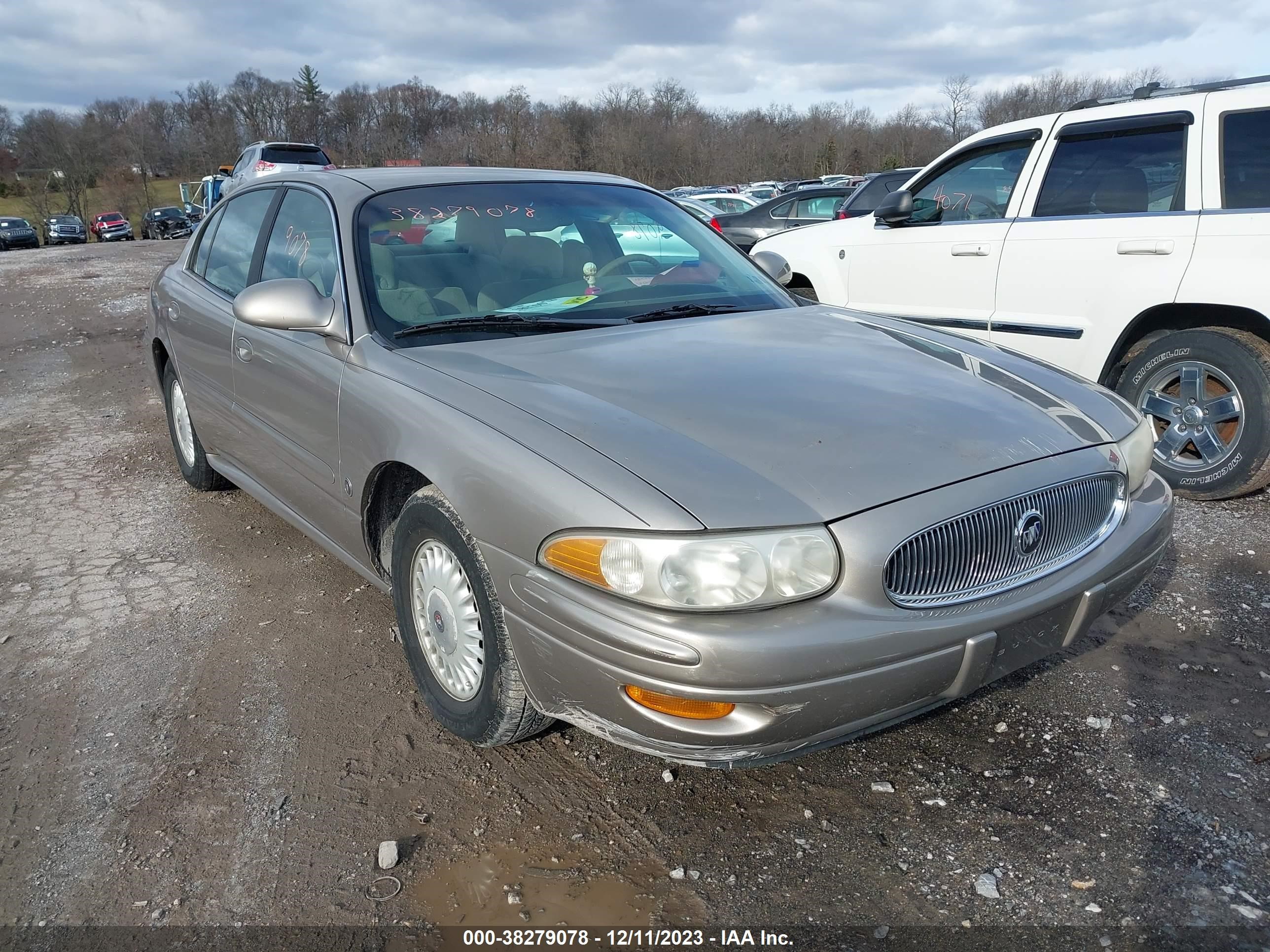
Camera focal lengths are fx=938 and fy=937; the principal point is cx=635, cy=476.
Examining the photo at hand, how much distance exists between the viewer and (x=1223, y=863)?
2.17m

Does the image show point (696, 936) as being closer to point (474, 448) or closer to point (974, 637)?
point (974, 637)

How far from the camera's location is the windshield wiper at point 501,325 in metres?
2.95

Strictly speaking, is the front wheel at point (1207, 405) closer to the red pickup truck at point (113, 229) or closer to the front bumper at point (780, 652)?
the front bumper at point (780, 652)

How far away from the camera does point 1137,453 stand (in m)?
2.71

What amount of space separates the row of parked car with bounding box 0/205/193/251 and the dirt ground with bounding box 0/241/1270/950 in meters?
35.9

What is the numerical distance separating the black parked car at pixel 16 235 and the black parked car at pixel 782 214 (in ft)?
107

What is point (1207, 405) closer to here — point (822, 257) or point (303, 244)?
point (822, 257)

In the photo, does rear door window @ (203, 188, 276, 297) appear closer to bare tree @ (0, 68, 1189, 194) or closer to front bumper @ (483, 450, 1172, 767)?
front bumper @ (483, 450, 1172, 767)

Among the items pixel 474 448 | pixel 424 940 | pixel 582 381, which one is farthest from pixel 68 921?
pixel 582 381

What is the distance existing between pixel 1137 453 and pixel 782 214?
12860mm

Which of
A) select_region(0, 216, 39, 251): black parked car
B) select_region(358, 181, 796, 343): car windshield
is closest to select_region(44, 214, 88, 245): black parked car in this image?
select_region(0, 216, 39, 251): black parked car

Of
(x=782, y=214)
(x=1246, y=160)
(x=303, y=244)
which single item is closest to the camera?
(x=303, y=244)

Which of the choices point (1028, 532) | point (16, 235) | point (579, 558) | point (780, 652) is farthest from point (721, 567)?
point (16, 235)

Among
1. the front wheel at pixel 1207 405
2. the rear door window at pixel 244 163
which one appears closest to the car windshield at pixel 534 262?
the front wheel at pixel 1207 405
